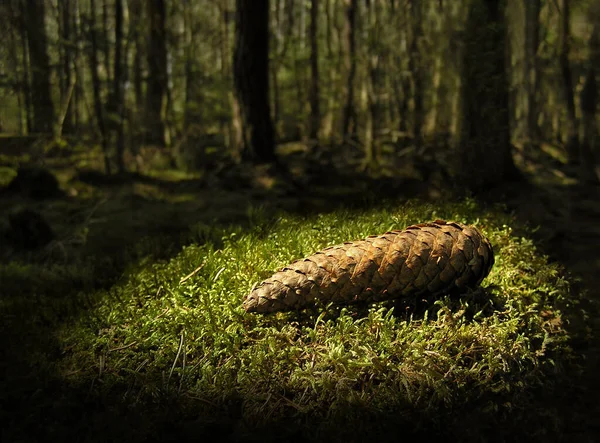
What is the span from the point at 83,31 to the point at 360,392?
823cm

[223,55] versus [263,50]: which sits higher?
[223,55]

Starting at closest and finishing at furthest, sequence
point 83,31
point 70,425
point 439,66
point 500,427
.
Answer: point 500,427
point 70,425
point 83,31
point 439,66

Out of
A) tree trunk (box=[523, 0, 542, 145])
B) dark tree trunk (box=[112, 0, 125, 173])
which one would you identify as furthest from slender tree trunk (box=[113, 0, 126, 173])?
tree trunk (box=[523, 0, 542, 145])

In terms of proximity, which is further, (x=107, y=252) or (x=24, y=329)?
(x=107, y=252)

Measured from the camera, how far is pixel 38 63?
24.1 feet

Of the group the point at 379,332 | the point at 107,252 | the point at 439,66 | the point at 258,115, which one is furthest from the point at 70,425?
the point at 439,66

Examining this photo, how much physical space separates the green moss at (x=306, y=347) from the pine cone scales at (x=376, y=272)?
8 cm

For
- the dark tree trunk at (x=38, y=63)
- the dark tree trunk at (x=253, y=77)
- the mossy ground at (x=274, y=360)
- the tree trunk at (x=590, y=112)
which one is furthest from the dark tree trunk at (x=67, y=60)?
the tree trunk at (x=590, y=112)

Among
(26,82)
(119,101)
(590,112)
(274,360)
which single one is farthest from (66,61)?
(274,360)

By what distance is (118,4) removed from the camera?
398 inches

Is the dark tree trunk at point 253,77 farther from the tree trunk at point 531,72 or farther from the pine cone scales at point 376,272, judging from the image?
the tree trunk at point 531,72

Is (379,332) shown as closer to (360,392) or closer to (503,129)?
(360,392)

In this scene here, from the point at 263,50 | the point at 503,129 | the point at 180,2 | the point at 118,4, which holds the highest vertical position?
the point at 180,2

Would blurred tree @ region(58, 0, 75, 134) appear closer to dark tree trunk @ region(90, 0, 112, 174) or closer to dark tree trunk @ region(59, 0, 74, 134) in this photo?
dark tree trunk @ region(59, 0, 74, 134)
